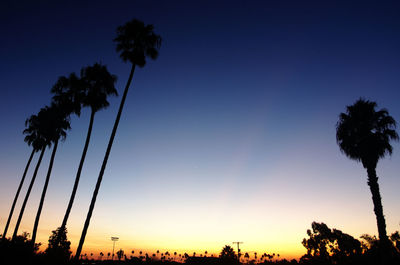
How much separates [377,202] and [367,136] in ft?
17.9

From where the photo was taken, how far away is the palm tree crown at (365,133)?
19697 mm

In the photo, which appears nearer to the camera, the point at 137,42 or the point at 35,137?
the point at 137,42

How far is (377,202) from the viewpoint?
711 inches

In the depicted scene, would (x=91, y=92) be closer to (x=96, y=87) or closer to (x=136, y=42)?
(x=96, y=87)

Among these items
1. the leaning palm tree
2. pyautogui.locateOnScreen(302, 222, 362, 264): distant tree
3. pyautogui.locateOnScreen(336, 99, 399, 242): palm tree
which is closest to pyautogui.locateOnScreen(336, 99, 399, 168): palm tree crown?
pyautogui.locateOnScreen(336, 99, 399, 242): palm tree

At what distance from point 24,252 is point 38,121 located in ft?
75.3

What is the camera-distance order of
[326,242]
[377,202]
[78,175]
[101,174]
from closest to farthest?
[377,202]
[101,174]
[78,175]
[326,242]

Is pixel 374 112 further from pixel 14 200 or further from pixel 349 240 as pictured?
pixel 349 240

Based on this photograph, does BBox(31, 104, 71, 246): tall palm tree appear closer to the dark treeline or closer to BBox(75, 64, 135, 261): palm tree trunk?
the dark treeline

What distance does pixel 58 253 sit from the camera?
48.6ft

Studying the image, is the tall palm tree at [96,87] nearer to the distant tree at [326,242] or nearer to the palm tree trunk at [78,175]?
the palm tree trunk at [78,175]

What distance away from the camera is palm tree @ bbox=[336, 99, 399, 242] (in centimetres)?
1909

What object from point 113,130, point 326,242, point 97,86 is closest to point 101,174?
point 113,130

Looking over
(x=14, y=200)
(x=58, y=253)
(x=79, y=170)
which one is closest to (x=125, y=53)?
(x=79, y=170)
